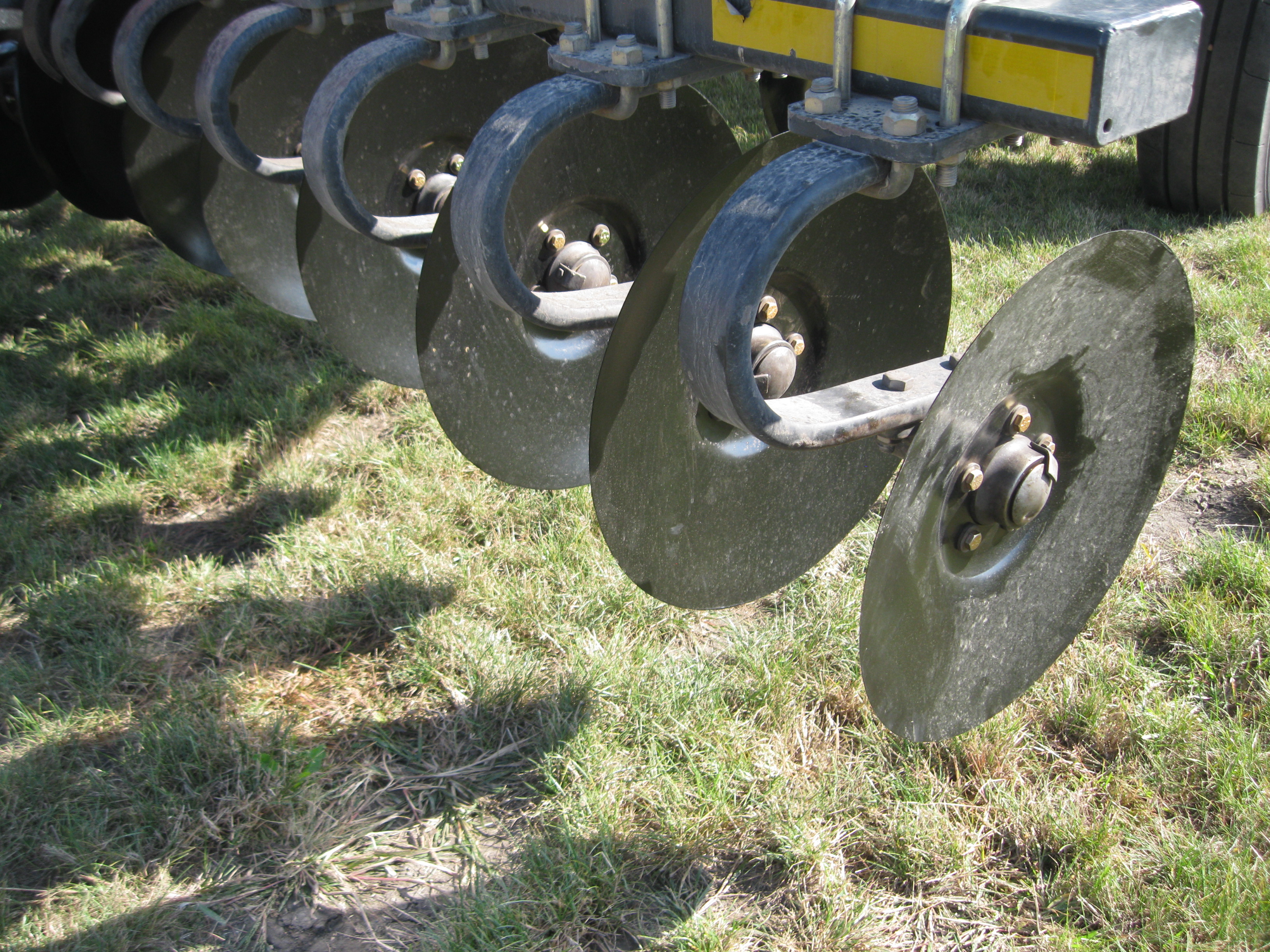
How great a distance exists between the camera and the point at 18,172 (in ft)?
9.66

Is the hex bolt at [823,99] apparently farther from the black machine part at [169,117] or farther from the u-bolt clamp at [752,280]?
the black machine part at [169,117]

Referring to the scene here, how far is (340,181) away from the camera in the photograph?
1734 mm

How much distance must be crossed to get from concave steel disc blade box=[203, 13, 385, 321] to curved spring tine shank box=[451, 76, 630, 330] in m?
0.95

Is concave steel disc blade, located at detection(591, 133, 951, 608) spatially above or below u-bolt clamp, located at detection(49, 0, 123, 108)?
below

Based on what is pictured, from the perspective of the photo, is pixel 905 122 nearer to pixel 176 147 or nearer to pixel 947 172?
pixel 947 172

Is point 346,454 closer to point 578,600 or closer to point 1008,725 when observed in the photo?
point 578,600

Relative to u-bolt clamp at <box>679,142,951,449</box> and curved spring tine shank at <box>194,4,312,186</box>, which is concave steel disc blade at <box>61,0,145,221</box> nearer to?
curved spring tine shank at <box>194,4,312,186</box>

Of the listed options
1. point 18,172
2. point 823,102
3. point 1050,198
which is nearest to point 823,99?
point 823,102

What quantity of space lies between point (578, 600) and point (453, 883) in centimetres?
64

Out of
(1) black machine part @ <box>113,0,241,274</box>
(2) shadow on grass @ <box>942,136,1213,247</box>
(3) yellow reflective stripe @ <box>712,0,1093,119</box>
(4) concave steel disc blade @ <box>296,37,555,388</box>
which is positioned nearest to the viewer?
(3) yellow reflective stripe @ <box>712,0,1093,119</box>

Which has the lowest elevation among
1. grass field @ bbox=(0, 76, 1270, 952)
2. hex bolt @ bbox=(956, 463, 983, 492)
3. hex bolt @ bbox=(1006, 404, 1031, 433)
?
grass field @ bbox=(0, 76, 1270, 952)

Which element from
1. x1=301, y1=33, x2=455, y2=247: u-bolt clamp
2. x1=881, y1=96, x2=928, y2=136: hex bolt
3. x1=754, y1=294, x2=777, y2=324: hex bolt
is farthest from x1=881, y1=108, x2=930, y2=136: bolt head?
x1=301, y1=33, x2=455, y2=247: u-bolt clamp

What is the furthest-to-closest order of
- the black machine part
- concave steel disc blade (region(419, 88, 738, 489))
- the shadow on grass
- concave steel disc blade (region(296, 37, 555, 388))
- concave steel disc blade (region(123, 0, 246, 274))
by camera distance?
the shadow on grass, concave steel disc blade (region(123, 0, 246, 274)), the black machine part, concave steel disc blade (region(296, 37, 555, 388)), concave steel disc blade (region(419, 88, 738, 489))

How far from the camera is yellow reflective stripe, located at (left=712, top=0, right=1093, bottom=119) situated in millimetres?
1078
